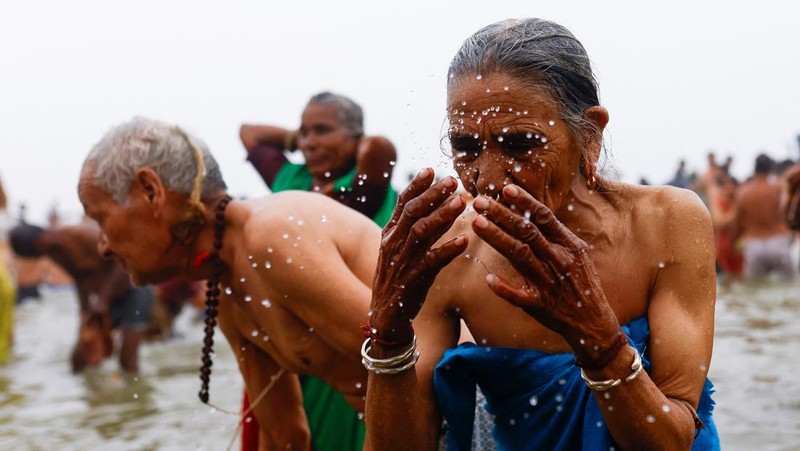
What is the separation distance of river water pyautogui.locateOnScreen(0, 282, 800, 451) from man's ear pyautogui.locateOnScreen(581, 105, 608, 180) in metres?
3.30

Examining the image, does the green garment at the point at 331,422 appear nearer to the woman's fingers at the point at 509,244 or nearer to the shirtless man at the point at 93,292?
the woman's fingers at the point at 509,244

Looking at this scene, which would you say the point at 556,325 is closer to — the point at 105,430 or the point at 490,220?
the point at 490,220

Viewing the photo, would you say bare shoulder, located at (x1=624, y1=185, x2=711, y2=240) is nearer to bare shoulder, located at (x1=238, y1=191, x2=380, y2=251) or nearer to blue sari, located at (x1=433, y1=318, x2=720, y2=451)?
blue sari, located at (x1=433, y1=318, x2=720, y2=451)

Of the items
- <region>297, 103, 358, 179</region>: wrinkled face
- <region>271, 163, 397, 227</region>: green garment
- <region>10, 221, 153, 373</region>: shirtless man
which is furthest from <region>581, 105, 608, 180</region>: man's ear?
<region>10, 221, 153, 373</region>: shirtless man

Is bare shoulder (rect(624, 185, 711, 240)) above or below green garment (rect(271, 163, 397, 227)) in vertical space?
above

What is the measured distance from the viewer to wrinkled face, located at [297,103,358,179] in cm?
506

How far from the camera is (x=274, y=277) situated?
→ 304 cm

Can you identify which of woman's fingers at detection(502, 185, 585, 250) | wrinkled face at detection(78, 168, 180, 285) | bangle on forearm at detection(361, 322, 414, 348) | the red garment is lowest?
the red garment

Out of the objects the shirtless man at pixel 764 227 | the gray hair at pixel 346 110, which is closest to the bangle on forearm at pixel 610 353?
the gray hair at pixel 346 110

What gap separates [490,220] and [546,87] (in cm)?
46

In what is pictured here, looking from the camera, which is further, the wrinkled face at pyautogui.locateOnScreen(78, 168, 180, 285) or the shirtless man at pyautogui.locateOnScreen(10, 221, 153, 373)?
the shirtless man at pyautogui.locateOnScreen(10, 221, 153, 373)

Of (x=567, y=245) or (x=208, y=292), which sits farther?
(x=208, y=292)

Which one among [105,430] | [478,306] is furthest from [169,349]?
[478,306]

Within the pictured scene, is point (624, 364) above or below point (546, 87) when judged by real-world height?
below
